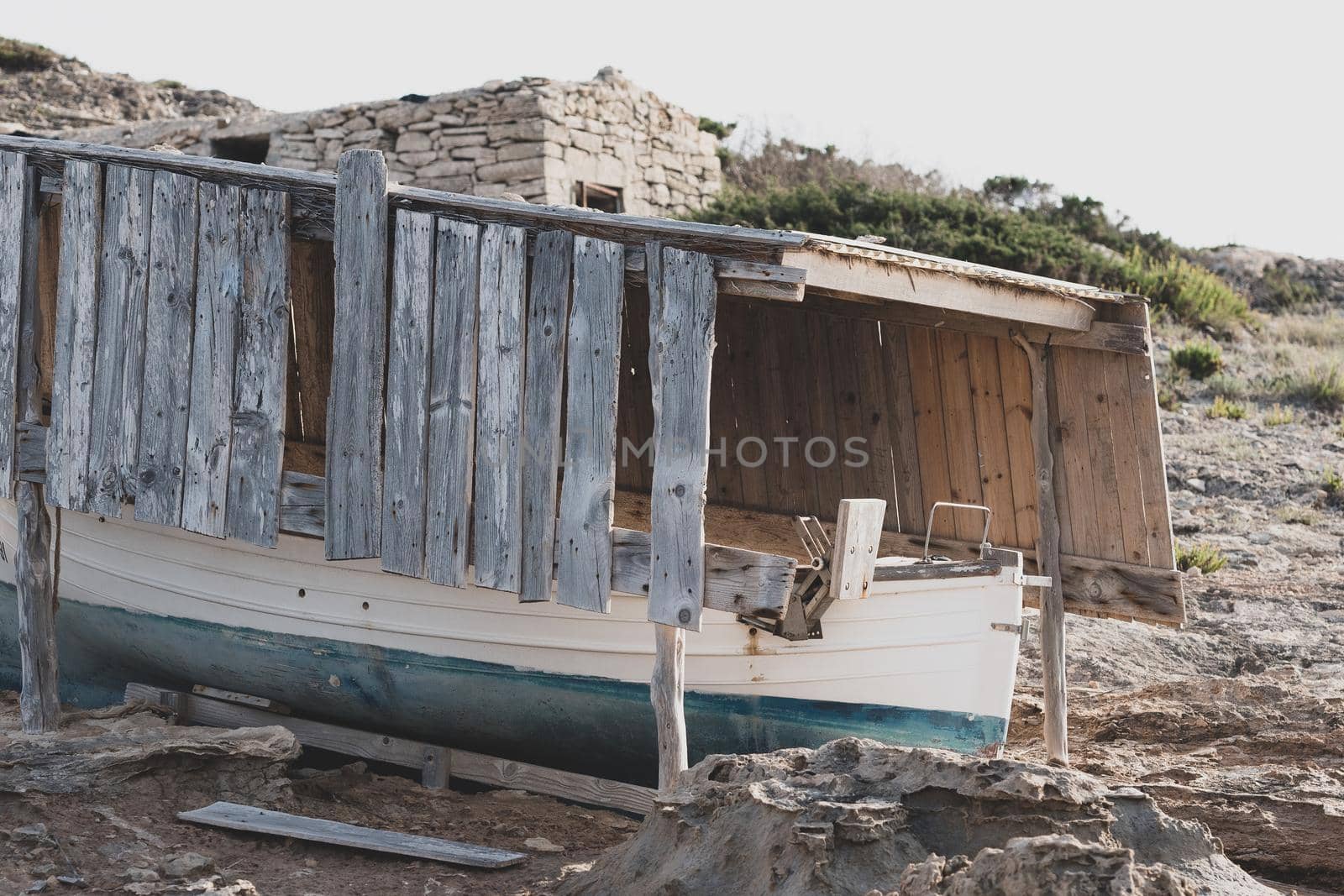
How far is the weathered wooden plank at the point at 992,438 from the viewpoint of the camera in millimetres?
7441

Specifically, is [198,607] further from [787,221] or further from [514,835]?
[787,221]

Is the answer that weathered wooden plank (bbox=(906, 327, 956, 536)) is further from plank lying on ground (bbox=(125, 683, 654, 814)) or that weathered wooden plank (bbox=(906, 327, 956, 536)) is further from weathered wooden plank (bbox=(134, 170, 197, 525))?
weathered wooden plank (bbox=(134, 170, 197, 525))

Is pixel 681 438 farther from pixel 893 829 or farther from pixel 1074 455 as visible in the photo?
pixel 1074 455

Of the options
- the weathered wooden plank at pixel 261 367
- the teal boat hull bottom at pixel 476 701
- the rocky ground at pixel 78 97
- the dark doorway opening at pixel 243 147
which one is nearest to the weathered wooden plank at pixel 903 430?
the teal boat hull bottom at pixel 476 701

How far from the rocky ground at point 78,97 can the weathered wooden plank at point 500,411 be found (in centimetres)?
1400

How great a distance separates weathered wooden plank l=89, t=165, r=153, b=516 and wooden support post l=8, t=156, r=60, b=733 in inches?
19.3

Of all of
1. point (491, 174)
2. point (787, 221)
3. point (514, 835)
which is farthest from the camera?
point (787, 221)

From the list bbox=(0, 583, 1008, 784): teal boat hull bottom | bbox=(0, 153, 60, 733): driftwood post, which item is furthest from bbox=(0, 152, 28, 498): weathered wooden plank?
bbox=(0, 583, 1008, 784): teal boat hull bottom

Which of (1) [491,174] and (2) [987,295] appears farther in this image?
(1) [491,174]

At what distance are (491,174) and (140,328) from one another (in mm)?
7357

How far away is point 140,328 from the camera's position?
6.10 m

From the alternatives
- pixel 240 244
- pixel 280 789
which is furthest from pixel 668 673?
pixel 240 244

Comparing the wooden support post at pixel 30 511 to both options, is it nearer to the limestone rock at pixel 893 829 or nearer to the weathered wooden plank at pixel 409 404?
the weathered wooden plank at pixel 409 404

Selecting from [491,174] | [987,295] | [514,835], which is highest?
[491,174]
